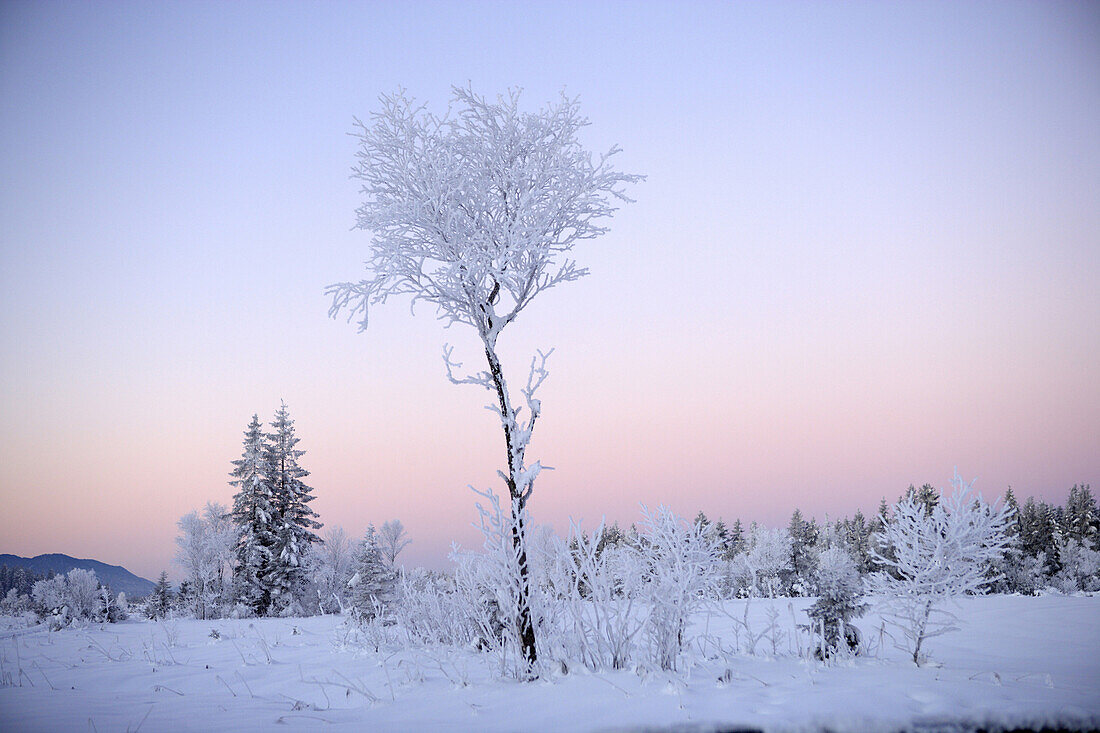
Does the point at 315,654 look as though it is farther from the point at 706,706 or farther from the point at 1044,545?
the point at 1044,545

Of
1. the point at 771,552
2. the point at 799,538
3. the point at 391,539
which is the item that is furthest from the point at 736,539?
the point at 391,539

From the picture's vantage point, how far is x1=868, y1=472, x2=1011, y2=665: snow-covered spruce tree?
241 inches

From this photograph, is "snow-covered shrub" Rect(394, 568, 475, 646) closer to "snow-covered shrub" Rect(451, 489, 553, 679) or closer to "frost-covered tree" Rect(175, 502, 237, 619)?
"snow-covered shrub" Rect(451, 489, 553, 679)

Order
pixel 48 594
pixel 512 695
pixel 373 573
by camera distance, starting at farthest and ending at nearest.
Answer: pixel 48 594 → pixel 373 573 → pixel 512 695

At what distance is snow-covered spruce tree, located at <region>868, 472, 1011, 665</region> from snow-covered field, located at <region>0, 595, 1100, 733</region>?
633mm

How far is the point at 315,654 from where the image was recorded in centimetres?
788

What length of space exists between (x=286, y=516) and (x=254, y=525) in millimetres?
1391

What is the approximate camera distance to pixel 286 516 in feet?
77.8

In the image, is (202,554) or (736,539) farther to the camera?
(736,539)

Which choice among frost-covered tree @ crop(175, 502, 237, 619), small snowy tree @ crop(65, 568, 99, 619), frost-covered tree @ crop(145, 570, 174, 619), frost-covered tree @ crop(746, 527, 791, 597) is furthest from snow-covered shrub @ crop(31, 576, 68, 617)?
frost-covered tree @ crop(746, 527, 791, 597)

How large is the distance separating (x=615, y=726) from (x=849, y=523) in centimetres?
9661

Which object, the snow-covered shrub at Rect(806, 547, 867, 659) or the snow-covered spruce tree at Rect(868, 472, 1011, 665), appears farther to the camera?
the snow-covered shrub at Rect(806, 547, 867, 659)

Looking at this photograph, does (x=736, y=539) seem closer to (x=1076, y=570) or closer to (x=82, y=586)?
(x=1076, y=570)

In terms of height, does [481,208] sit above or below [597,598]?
above
